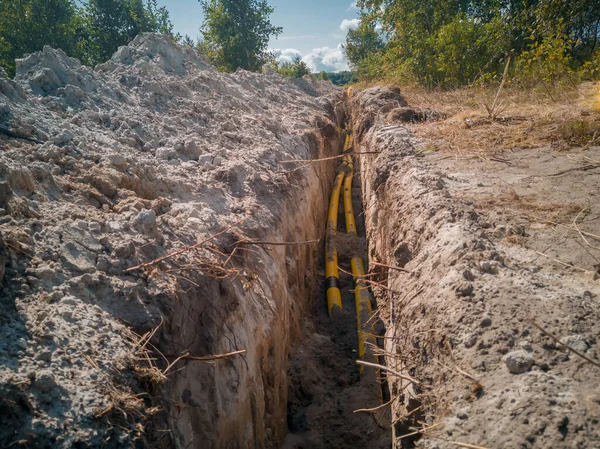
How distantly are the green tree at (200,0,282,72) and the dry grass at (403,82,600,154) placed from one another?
13.2m

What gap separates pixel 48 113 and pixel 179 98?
227 centimetres

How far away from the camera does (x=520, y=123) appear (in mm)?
5844

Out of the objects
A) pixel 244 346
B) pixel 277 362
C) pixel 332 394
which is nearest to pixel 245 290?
pixel 244 346

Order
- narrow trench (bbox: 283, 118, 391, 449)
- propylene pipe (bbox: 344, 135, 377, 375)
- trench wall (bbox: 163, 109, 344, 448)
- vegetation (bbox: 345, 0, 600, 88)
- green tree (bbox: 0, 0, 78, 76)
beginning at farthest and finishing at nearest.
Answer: green tree (bbox: 0, 0, 78, 76) < vegetation (bbox: 345, 0, 600, 88) < propylene pipe (bbox: 344, 135, 377, 375) < narrow trench (bbox: 283, 118, 391, 449) < trench wall (bbox: 163, 109, 344, 448)

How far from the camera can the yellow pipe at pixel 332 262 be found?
228 inches

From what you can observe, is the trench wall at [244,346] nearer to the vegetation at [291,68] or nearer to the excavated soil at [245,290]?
the excavated soil at [245,290]

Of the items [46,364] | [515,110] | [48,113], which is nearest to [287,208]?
[48,113]

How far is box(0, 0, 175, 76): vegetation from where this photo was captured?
46.9 feet

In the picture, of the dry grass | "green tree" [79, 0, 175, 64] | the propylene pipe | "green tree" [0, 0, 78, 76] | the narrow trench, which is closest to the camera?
the narrow trench

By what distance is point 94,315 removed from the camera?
2.22 meters

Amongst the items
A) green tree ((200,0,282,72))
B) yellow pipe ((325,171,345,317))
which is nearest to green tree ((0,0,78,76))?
green tree ((200,0,282,72))

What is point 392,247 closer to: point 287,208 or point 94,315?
point 287,208

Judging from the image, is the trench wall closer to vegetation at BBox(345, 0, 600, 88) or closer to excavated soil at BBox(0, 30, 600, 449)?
excavated soil at BBox(0, 30, 600, 449)

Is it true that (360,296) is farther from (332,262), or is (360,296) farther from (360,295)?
(332,262)
